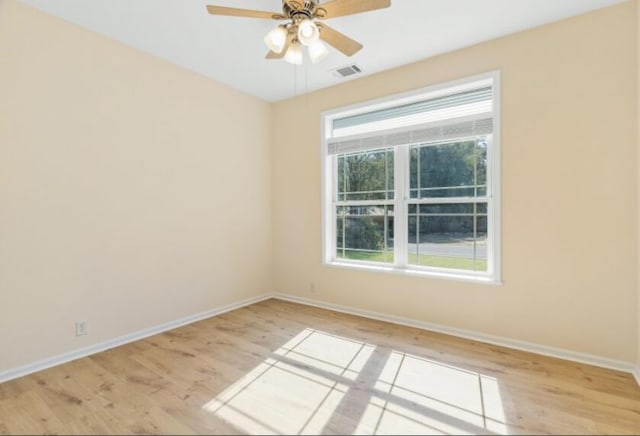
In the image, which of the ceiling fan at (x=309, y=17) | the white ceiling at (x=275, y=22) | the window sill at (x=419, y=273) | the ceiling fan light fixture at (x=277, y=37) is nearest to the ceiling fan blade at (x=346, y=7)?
the ceiling fan at (x=309, y=17)

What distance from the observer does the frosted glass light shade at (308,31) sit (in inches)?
77.0

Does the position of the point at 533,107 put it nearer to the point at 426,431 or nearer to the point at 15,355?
the point at 426,431

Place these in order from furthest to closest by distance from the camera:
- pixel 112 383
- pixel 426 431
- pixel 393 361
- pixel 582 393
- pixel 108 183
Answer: pixel 108 183 < pixel 393 361 < pixel 112 383 < pixel 582 393 < pixel 426 431

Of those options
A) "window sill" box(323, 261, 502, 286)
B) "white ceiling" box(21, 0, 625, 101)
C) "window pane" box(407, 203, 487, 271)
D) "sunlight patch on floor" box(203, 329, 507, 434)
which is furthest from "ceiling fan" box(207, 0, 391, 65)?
"sunlight patch on floor" box(203, 329, 507, 434)

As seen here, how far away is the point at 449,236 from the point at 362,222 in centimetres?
104

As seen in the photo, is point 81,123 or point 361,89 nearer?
point 81,123

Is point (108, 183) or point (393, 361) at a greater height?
point (108, 183)

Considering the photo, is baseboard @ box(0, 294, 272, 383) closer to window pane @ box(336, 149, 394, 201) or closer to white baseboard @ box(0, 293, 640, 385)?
white baseboard @ box(0, 293, 640, 385)

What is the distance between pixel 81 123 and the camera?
2.65 metres

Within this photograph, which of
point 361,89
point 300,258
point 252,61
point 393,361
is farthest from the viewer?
point 300,258

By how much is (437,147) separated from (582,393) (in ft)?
7.66

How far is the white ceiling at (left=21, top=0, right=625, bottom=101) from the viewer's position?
2381mm

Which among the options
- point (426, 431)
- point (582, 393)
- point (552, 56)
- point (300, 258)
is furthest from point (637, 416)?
point (300, 258)

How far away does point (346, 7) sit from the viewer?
1949 mm
